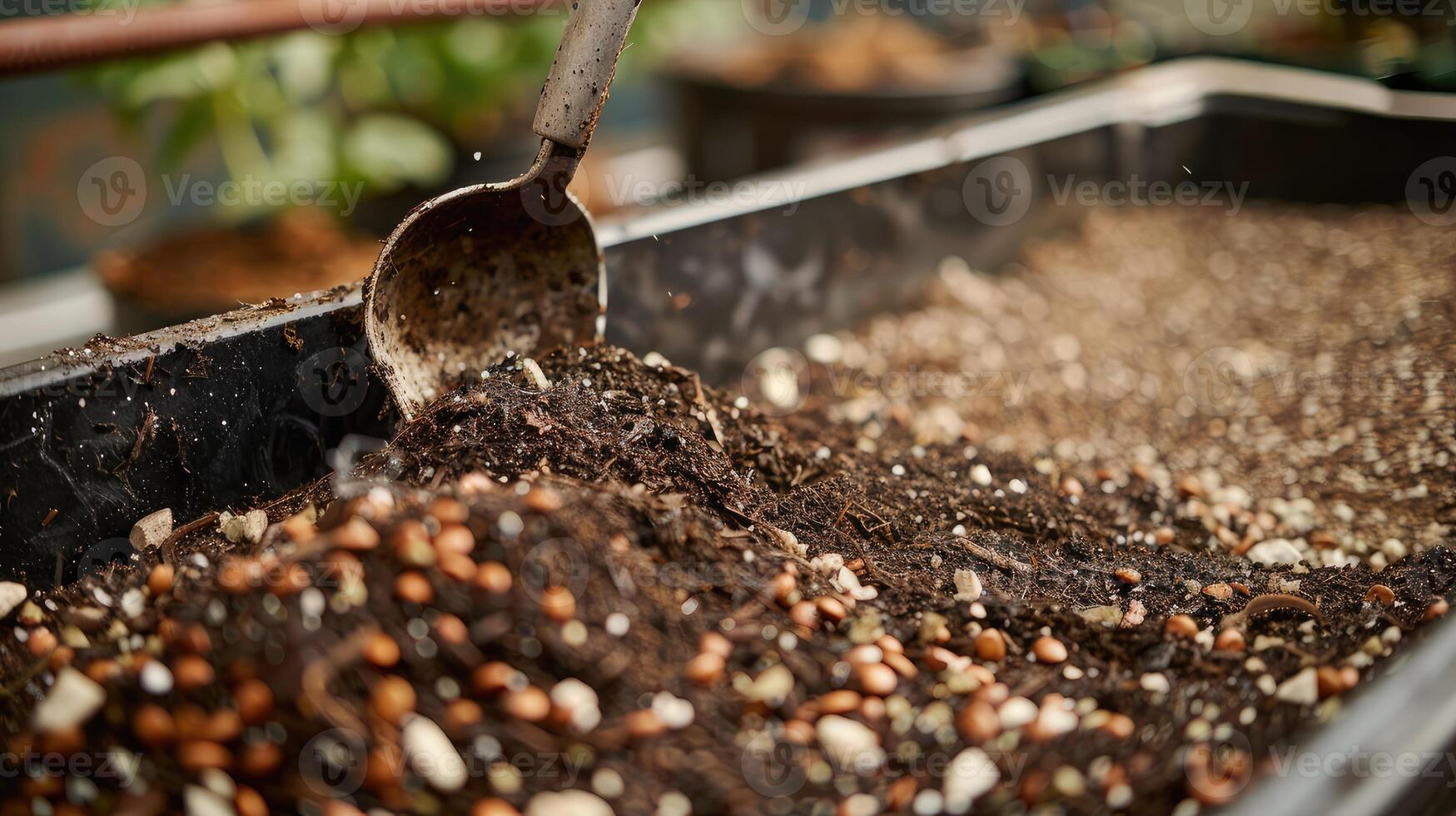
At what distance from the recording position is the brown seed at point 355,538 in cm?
60

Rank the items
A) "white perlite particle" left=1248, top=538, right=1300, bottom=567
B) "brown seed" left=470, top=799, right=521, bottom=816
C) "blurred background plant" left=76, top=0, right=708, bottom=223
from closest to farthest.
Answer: "brown seed" left=470, top=799, right=521, bottom=816 → "white perlite particle" left=1248, top=538, right=1300, bottom=567 → "blurred background plant" left=76, top=0, right=708, bottom=223

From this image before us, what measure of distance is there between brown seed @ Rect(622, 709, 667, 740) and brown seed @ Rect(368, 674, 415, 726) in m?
0.13

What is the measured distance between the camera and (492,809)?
0.55 m

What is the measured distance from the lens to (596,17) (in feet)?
2.78

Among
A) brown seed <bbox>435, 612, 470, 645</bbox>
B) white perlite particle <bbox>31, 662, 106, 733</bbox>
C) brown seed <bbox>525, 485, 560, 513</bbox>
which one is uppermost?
brown seed <bbox>525, 485, 560, 513</bbox>

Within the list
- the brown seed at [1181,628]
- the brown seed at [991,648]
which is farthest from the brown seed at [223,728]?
the brown seed at [1181,628]

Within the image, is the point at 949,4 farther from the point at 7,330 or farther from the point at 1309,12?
the point at 7,330

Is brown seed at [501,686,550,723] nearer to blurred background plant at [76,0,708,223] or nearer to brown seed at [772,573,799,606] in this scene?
brown seed at [772,573,799,606]

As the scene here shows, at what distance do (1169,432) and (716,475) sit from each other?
0.72m

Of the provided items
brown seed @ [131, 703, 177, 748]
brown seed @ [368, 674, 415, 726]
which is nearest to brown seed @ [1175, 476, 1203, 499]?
brown seed @ [368, 674, 415, 726]

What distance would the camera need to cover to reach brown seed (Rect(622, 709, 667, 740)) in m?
0.59

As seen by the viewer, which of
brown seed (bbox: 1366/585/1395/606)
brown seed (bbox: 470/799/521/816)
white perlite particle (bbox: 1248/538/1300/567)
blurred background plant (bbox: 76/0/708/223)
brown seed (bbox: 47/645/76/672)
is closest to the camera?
brown seed (bbox: 470/799/521/816)

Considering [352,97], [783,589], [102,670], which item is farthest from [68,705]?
[352,97]

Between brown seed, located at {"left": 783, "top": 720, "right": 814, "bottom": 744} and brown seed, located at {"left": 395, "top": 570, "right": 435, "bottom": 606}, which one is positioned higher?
brown seed, located at {"left": 395, "top": 570, "right": 435, "bottom": 606}
